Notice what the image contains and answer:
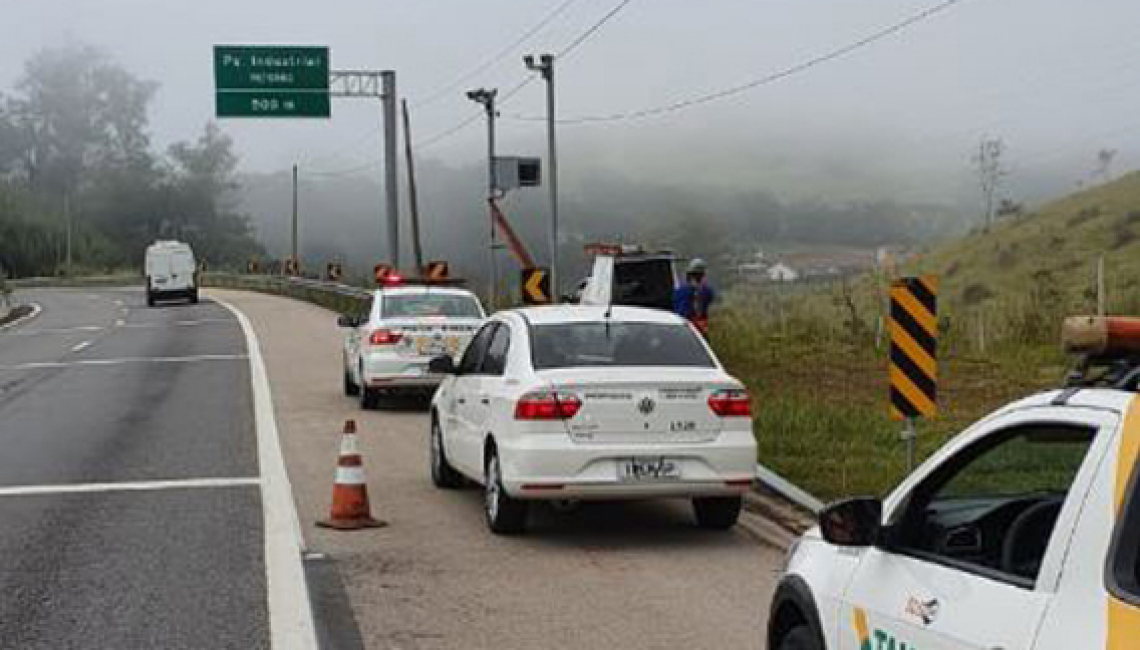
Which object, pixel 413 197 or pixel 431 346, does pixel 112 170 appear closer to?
pixel 413 197

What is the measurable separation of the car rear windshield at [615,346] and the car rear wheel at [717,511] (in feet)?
2.95

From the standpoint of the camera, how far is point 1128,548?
3.36m

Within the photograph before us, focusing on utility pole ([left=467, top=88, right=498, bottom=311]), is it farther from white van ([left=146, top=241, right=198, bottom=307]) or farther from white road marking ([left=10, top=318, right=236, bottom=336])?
white van ([left=146, top=241, right=198, bottom=307])

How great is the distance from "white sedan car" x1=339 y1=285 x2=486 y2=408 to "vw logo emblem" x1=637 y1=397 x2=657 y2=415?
8.62 m

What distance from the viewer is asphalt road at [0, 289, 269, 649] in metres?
7.84

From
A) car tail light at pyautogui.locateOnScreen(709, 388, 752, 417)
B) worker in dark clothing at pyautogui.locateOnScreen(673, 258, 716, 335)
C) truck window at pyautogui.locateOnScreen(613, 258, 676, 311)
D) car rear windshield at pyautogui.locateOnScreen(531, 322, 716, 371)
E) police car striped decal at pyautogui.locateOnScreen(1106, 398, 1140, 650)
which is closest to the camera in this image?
police car striped decal at pyautogui.locateOnScreen(1106, 398, 1140, 650)

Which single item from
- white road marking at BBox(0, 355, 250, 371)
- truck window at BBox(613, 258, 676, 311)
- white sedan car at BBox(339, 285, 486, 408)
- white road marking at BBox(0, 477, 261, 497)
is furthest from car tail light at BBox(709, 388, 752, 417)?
white road marking at BBox(0, 355, 250, 371)

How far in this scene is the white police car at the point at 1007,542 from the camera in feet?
11.2

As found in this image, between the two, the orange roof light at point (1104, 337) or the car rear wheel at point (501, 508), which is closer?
the orange roof light at point (1104, 337)

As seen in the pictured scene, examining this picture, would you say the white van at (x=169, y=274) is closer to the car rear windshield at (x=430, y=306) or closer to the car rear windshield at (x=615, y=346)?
the car rear windshield at (x=430, y=306)

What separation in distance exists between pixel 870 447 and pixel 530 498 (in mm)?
4545

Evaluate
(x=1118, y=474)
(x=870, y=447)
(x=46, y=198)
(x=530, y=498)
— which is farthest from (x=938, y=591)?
(x=46, y=198)

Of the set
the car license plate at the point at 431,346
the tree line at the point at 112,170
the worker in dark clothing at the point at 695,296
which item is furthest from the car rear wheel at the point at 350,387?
the tree line at the point at 112,170

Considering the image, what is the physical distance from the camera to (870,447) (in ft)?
44.0
